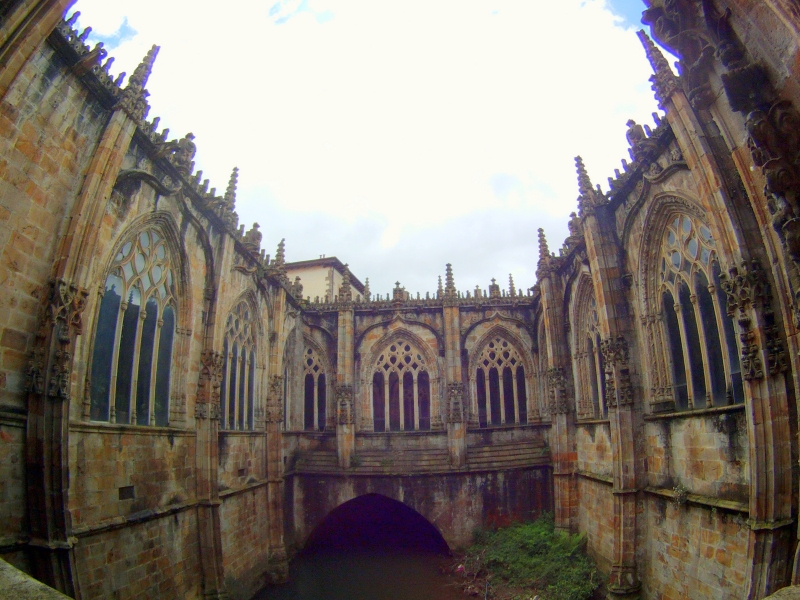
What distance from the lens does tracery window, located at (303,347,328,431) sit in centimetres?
2241

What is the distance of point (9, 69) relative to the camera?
20.0ft

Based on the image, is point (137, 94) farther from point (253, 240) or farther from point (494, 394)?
point (494, 394)

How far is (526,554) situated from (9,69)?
56.7ft

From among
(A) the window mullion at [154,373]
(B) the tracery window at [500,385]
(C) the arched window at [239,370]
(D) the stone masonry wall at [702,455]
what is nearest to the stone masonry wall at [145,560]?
(A) the window mullion at [154,373]

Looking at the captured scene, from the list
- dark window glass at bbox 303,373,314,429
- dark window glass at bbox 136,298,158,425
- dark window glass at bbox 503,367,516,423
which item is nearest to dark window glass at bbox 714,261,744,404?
dark window glass at bbox 136,298,158,425

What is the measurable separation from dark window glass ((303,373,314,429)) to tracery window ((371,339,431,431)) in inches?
108

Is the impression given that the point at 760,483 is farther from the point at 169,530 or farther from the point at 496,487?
the point at 496,487

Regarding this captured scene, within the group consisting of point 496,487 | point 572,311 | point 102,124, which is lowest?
point 496,487

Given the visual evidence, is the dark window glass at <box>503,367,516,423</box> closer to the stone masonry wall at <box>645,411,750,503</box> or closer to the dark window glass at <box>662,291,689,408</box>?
the stone masonry wall at <box>645,411,750,503</box>

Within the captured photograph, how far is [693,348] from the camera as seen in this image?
10.9m

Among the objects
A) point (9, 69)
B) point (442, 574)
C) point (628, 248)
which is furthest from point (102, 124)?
point (442, 574)

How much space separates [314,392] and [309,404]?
63cm

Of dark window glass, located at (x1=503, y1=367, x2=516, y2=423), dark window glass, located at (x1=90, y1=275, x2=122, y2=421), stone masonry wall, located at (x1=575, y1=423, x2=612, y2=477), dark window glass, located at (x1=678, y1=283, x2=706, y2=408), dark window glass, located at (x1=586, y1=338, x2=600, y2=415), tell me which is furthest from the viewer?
dark window glass, located at (x1=503, y1=367, x2=516, y2=423)

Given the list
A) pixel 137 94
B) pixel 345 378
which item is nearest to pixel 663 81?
pixel 137 94
